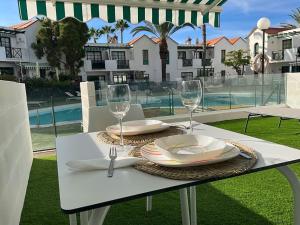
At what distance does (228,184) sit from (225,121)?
12.7 feet

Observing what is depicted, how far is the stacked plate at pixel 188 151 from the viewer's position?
95 cm

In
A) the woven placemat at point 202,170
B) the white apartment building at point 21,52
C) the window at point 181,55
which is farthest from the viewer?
the window at point 181,55

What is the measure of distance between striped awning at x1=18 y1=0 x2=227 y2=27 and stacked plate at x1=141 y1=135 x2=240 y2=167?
247 centimetres

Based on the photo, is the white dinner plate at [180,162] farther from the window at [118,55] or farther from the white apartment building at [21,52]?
the window at [118,55]

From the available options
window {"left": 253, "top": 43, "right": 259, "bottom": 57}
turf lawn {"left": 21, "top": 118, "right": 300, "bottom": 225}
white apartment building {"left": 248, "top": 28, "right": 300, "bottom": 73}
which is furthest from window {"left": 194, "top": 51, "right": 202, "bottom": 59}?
turf lawn {"left": 21, "top": 118, "right": 300, "bottom": 225}

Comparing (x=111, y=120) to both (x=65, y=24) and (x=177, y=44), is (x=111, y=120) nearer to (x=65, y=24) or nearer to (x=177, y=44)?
(x=65, y=24)

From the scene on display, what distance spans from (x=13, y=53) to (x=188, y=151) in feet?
82.6

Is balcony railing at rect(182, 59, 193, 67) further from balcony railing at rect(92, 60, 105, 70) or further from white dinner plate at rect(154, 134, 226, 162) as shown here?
white dinner plate at rect(154, 134, 226, 162)

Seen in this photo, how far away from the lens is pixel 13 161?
2.38 meters

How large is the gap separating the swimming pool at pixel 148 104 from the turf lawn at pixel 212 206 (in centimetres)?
167

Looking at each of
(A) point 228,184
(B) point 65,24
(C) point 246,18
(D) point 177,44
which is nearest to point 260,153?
(A) point 228,184

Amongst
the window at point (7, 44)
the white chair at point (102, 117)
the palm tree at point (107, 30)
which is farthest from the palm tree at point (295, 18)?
the white chair at point (102, 117)

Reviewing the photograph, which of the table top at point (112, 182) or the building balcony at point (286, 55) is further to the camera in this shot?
the building balcony at point (286, 55)

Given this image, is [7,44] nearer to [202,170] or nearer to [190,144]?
[190,144]
